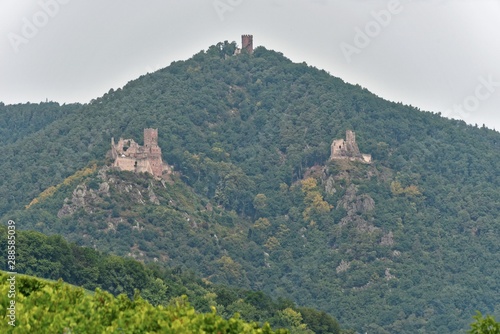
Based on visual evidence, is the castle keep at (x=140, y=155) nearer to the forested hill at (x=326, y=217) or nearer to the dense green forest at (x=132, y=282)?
the forested hill at (x=326, y=217)

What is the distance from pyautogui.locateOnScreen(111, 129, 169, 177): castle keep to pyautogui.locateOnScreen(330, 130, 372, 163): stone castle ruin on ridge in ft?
61.2

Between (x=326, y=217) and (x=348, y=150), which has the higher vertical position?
(x=348, y=150)

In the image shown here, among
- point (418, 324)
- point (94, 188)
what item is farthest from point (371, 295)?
point (94, 188)

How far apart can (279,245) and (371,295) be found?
19971mm

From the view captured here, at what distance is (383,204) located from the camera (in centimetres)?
17925

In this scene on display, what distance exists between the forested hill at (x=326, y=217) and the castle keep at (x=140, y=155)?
Result: 2.04 m

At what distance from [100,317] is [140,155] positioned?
4577 inches

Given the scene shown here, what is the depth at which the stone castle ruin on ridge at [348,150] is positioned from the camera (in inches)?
7279

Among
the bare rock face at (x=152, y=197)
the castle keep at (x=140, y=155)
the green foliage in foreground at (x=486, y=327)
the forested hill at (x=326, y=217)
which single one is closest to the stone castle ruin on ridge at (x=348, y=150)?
the forested hill at (x=326, y=217)

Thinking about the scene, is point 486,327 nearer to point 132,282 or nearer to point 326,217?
point 132,282

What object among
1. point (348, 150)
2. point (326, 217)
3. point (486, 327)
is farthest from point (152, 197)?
point (486, 327)

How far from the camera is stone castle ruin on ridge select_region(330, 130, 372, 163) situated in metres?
185

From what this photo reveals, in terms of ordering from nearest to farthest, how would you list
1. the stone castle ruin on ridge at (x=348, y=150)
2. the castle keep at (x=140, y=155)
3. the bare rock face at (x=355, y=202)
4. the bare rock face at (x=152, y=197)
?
the bare rock face at (x=152, y=197), the castle keep at (x=140, y=155), the bare rock face at (x=355, y=202), the stone castle ruin on ridge at (x=348, y=150)

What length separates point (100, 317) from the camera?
5594 cm
